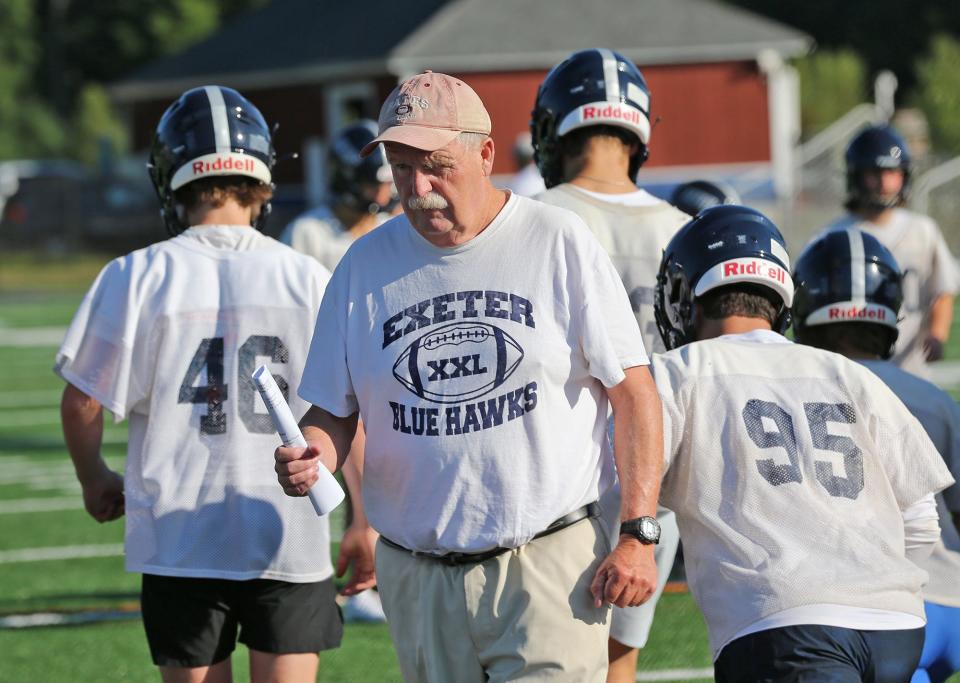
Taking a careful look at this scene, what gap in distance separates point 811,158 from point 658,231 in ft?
113

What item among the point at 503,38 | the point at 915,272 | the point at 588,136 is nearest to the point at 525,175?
the point at 915,272

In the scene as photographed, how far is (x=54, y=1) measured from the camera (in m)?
64.4

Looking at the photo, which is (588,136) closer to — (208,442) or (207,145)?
(207,145)

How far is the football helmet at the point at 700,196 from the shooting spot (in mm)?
8391

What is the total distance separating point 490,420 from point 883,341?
1611 mm

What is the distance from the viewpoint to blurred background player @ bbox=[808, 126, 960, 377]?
27.5ft

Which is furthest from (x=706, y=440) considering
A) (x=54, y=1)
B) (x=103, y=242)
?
(x=54, y=1)

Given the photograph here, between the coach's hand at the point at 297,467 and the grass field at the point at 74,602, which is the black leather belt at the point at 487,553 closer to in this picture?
the coach's hand at the point at 297,467

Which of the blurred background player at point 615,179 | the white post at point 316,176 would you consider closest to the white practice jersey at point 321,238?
the blurred background player at point 615,179

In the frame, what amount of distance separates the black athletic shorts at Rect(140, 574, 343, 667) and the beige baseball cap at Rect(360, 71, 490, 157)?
1.42 meters

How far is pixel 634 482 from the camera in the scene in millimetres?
3861

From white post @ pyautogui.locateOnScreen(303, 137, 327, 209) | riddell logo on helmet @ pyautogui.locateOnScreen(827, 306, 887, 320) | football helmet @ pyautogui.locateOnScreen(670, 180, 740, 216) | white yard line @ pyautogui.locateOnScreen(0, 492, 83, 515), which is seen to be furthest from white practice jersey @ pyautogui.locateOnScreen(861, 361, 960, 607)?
white post @ pyautogui.locateOnScreen(303, 137, 327, 209)

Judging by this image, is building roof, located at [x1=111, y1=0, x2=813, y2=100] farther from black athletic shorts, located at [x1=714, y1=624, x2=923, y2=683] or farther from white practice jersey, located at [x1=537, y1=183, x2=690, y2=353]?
black athletic shorts, located at [x1=714, y1=624, x2=923, y2=683]

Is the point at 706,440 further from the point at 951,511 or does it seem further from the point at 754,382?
the point at 951,511
